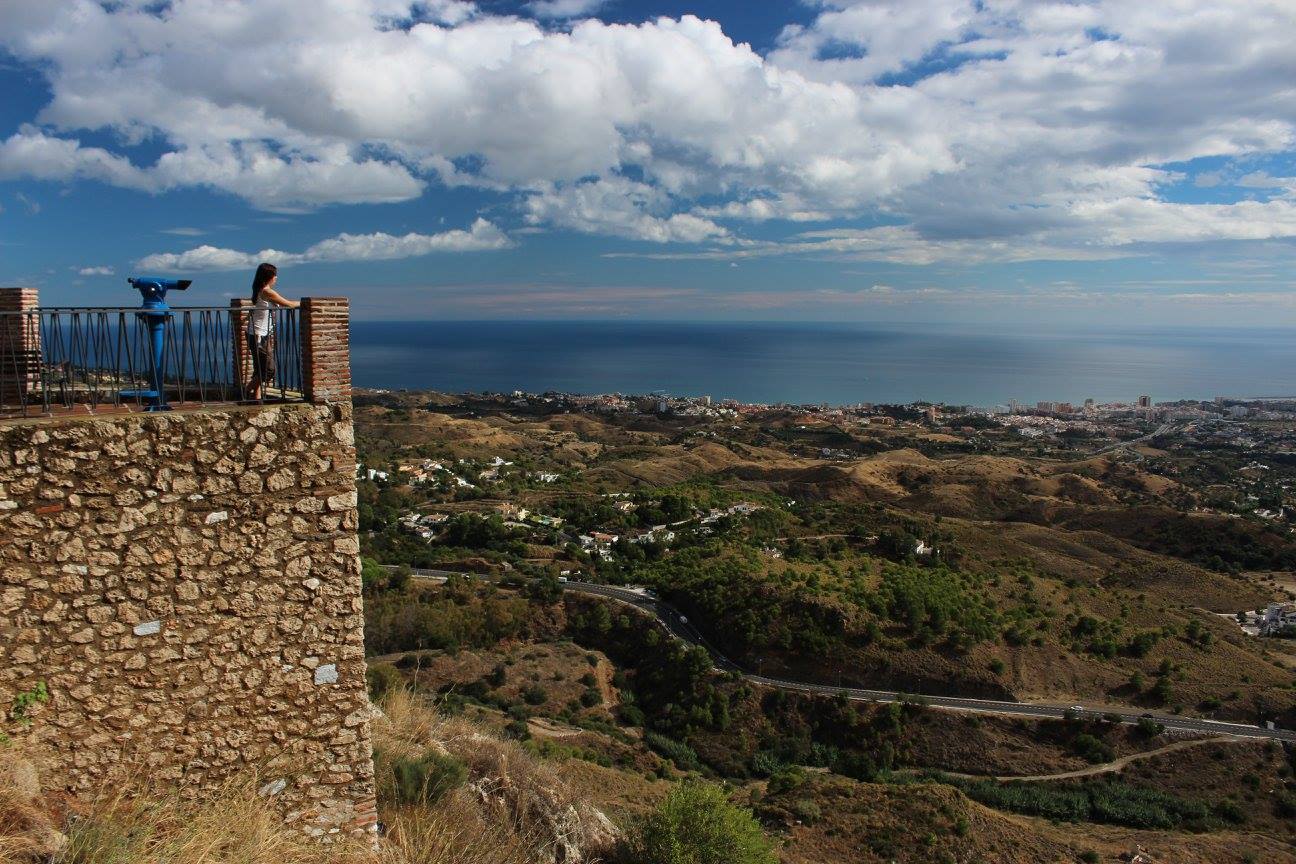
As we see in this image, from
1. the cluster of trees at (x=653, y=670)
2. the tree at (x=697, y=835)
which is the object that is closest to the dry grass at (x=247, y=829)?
the tree at (x=697, y=835)

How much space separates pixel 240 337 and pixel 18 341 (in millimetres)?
1403

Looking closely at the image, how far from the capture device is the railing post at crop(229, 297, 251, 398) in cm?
472

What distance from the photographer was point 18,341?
4.84 metres

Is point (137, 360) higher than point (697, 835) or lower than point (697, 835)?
higher


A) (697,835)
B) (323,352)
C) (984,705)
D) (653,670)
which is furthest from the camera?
(653,670)

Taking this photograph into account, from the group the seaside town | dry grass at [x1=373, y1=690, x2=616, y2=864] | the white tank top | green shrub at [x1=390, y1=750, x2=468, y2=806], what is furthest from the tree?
the seaside town

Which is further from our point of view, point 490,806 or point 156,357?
point 490,806

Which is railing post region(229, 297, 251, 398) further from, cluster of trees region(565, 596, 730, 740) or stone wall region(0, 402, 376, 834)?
cluster of trees region(565, 596, 730, 740)

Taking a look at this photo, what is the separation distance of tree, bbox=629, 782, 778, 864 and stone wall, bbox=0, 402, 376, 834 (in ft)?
16.7

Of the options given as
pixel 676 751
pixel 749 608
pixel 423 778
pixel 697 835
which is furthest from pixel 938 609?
pixel 423 778

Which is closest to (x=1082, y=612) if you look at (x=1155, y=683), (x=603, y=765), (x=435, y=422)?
(x=1155, y=683)

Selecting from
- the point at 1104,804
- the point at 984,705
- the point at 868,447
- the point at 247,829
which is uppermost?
the point at 247,829

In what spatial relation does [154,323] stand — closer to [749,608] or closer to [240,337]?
[240,337]

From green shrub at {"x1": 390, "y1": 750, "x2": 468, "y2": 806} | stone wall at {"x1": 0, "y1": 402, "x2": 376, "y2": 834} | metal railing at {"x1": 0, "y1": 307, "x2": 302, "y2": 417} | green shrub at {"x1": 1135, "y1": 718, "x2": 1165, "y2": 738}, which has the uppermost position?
metal railing at {"x1": 0, "y1": 307, "x2": 302, "y2": 417}
